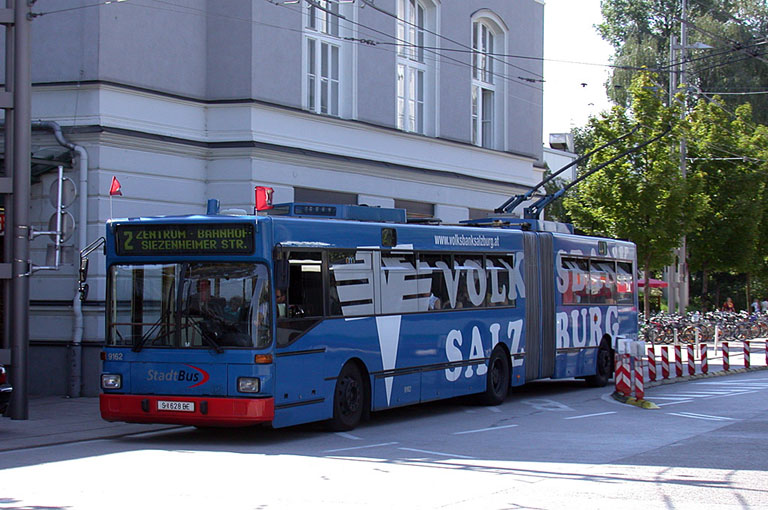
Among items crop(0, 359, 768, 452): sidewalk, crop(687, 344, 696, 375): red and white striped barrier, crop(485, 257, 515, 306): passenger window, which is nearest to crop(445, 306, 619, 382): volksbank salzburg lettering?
crop(485, 257, 515, 306): passenger window

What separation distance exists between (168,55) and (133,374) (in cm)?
928

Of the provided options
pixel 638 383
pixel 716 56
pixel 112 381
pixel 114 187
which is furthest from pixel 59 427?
pixel 716 56

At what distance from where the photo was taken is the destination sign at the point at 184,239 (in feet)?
42.1

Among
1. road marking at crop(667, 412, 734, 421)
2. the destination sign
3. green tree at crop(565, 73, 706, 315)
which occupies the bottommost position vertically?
road marking at crop(667, 412, 734, 421)

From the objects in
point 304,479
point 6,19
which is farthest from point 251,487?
point 6,19

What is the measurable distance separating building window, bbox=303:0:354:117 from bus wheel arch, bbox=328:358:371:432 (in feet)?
31.5

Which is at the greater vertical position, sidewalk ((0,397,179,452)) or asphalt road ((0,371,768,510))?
asphalt road ((0,371,768,510))

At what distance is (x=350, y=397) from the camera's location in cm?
1416

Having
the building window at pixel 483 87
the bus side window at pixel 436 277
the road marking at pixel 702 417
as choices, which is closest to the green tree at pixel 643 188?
the building window at pixel 483 87

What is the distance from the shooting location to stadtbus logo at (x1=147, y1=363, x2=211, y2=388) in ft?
41.6

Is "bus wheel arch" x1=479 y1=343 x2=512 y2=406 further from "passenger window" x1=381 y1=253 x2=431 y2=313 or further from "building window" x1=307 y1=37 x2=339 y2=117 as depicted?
"building window" x1=307 y1=37 x2=339 y2=117

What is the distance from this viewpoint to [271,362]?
1264 centimetres

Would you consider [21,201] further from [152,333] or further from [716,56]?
[716,56]

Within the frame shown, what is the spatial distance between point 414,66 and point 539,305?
907 cm
